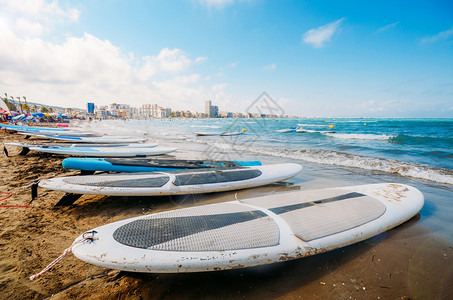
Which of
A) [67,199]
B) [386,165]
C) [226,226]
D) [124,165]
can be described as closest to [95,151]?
[124,165]

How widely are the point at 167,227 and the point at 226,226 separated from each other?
72 centimetres

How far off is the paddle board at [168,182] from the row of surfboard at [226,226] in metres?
0.02

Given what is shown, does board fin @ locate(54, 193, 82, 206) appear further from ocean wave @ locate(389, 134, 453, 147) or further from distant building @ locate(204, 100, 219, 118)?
distant building @ locate(204, 100, 219, 118)

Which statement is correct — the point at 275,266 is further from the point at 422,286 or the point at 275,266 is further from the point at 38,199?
the point at 38,199

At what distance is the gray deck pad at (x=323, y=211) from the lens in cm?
247

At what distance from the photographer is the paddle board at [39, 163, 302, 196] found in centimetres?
348

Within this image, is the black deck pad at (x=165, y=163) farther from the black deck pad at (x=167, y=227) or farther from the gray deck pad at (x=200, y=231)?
the black deck pad at (x=167, y=227)

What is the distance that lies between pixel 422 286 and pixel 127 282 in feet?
10.9

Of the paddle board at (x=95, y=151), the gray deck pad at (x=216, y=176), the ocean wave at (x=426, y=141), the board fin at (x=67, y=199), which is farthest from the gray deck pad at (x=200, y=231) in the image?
the ocean wave at (x=426, y=141)

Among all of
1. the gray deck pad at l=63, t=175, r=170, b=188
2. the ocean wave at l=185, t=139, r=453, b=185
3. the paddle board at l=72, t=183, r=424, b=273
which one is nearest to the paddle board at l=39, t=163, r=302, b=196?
the gray deck pad at l=63, t=175, r=170, b=188

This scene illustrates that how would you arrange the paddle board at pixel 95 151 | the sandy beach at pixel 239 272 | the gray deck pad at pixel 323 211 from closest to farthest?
the sandy beach at pixel 239 272 < the gray deck pad at pixel 323 211 < the paddle board at pixel 95 151

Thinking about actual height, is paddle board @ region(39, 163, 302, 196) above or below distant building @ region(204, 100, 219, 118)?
below

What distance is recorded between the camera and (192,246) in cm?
192

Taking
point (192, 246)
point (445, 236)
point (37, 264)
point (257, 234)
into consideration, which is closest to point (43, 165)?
point (37, 264)
